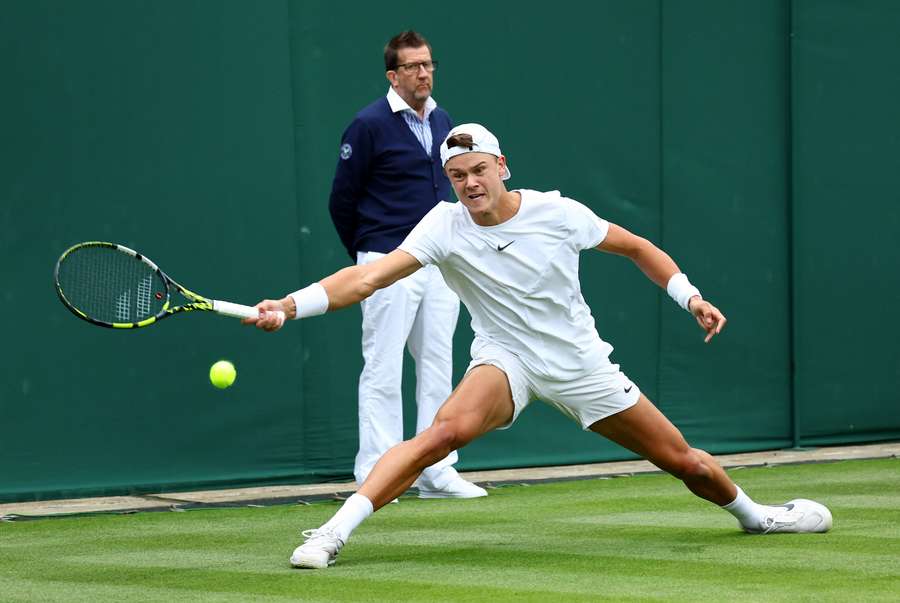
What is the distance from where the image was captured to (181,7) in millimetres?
8477

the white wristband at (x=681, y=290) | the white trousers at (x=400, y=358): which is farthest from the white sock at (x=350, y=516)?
the white trousers at (x=400, y=358)

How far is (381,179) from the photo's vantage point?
7.94 meters

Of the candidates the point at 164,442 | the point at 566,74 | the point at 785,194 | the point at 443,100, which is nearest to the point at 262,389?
the point at 164,442

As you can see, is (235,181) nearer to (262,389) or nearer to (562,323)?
(262,389)

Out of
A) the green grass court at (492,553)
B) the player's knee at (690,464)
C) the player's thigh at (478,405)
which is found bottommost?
the green grass court at (492,553)

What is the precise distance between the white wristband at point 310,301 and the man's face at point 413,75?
2383mm

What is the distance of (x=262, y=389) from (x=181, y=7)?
6.58 feet

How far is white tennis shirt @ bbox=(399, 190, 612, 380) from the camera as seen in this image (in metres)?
5.98

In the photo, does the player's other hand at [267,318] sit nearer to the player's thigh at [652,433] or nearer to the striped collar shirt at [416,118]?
the player's thigh at [652,433]

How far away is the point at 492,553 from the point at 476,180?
4.40 ft

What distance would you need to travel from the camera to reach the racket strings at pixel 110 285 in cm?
634

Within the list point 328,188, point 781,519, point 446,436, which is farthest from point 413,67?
point 781,519

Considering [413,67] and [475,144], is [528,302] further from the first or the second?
[413,67]

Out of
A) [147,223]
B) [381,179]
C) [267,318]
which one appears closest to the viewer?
[267,318]
